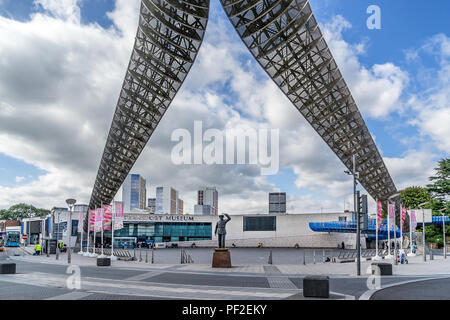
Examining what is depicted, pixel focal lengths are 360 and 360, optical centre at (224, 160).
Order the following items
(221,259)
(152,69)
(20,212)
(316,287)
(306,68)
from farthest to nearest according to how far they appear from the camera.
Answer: (20,212), (152,69), (306,68), (221,259), (316,287)

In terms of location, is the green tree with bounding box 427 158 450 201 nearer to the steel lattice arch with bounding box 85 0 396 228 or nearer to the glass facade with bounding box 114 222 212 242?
the steel lattice arch with bounding box 85 0 396 228

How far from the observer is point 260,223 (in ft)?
261

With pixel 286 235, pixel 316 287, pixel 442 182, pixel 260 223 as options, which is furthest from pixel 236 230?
pixel 316 287

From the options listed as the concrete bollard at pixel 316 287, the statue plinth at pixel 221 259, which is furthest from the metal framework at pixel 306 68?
the concrete bollard at pixel 316 287

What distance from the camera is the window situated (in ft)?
260

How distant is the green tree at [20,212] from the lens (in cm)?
14500

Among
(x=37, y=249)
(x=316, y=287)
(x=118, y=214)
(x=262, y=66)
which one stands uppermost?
(x=262, y=66)

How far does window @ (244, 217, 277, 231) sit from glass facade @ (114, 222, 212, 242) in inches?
340

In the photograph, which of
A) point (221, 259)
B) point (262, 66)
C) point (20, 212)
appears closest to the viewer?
point (221, 259)

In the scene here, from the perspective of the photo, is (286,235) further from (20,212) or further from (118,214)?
(20,212)

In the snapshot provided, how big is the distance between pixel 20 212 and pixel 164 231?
9738 centimetres

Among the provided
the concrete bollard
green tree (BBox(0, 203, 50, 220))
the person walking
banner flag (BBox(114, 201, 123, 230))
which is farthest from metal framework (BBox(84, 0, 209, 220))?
green tree (BBox(0, 203, 50, 220))
